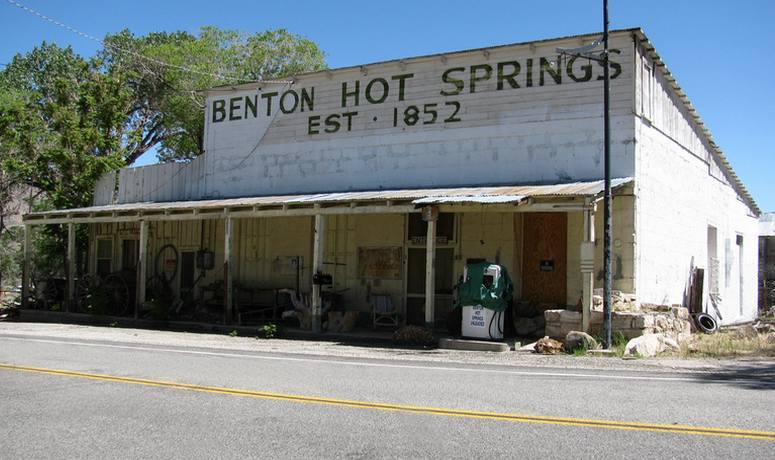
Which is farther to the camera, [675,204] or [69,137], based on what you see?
[69,137]

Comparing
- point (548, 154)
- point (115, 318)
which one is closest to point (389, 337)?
point (548, 154)

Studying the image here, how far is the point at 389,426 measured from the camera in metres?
6.39

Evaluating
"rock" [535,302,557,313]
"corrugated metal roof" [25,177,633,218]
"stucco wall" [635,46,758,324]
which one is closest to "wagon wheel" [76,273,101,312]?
"corrugated metal roof" [25,177,633,218]

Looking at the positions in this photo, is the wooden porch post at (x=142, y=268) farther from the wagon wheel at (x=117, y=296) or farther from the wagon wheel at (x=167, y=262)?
the wagon wheel at (x=167, y=262)

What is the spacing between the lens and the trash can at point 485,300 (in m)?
14.1

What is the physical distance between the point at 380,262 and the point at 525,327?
4.53 m

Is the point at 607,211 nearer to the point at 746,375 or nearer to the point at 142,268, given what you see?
the point at 746,375

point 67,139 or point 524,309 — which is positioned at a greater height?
point 67,139

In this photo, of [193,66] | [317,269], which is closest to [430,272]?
[317,269]

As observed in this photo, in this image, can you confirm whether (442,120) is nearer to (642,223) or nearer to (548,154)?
(548,154)

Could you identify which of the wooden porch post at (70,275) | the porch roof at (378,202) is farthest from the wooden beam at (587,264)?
the wooden porch post at (70,275)

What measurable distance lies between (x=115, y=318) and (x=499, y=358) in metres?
12.4

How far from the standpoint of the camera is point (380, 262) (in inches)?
751

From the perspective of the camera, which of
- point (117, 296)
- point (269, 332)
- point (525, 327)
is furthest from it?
point (117, 296)
